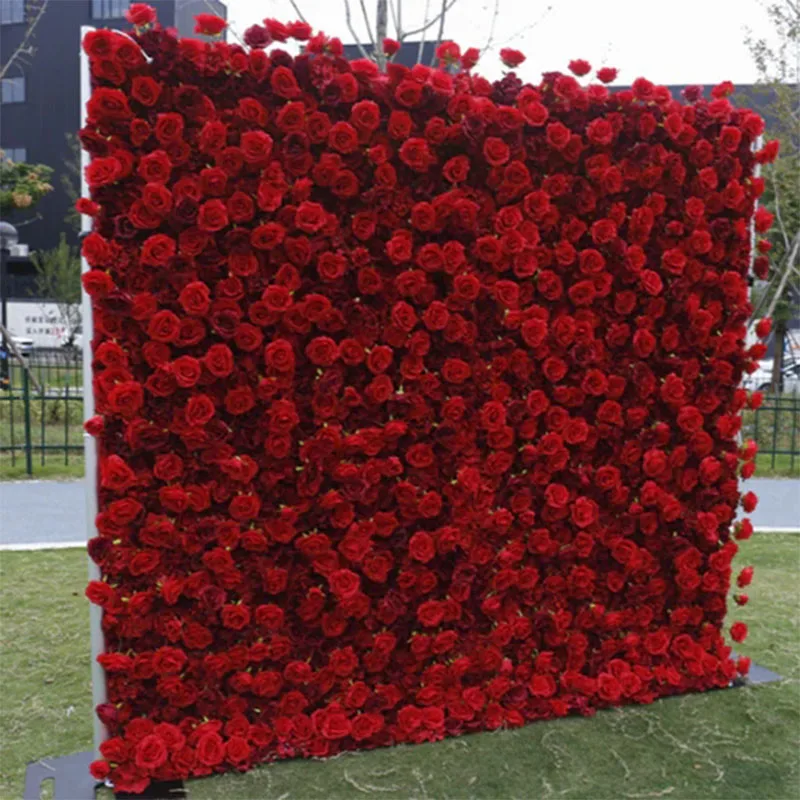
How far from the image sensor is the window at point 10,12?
33.0m

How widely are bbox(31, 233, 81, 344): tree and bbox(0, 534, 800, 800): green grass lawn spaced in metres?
25.1

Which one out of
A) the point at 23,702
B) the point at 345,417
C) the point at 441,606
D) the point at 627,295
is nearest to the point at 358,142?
the point at 345,417

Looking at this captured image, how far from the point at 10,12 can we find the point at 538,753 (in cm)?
3814

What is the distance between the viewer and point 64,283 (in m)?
28.4

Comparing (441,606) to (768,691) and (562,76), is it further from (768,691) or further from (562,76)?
(562,76)

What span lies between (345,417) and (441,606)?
34.8 inches

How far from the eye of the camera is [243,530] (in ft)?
10.7

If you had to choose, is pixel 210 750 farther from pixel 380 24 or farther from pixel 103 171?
pixel 380 24

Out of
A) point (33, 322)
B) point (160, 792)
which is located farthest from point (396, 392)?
point (33, 322)

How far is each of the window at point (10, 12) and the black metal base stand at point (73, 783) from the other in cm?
3607

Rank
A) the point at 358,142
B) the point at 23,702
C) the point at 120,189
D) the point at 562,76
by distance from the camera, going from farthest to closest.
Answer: the point at 23,702, the point at 562,76, the point at 358,142, the point at 120,189

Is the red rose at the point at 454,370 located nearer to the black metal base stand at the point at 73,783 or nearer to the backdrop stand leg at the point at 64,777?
the black metal base stand at the point at 73,783

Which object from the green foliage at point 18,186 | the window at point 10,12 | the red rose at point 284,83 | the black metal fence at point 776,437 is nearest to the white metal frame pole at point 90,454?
the red rose at point 284,83

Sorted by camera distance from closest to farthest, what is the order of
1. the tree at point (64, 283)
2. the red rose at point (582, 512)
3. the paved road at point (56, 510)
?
the red rose at point (582, 512) → the paved road at point (56, 510) → the tree at point (64, 283)
